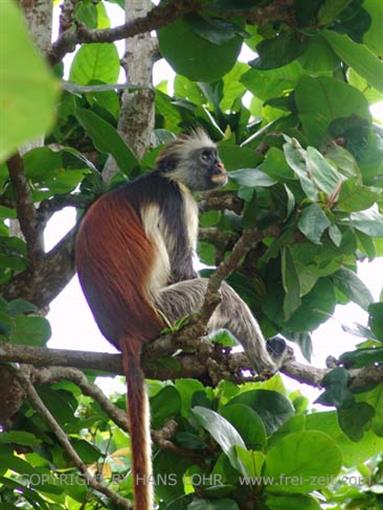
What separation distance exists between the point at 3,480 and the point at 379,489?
123 cm

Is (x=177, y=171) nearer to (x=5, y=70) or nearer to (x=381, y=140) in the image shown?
(x=381, y=140)

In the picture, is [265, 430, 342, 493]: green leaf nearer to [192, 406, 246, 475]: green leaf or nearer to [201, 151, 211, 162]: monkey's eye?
[192, 406, 246, 475]: green leaf

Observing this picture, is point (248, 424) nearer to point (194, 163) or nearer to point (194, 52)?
point (194, 52)

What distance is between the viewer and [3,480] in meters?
2.66

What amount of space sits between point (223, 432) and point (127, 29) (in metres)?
1.20

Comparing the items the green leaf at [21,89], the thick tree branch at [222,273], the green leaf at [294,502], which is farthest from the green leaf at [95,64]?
the green leaf at [21,89]

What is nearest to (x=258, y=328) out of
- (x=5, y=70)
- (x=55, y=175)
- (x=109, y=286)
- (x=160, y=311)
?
(x=160, y=311)

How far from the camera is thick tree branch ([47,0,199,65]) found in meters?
2.23

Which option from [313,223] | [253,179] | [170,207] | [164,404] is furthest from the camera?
[170,207]

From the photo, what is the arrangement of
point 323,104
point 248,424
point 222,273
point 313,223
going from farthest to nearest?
point 323,104 < point 248,424 < point 313,223 < point 222,273

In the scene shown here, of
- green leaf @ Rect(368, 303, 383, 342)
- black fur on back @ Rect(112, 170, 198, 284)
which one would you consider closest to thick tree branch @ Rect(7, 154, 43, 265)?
black fur on back @ Rect(112, 170, 198, 284)

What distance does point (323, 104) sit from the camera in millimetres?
2639

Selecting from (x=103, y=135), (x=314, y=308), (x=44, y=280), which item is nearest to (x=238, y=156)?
(x=103, y=135)

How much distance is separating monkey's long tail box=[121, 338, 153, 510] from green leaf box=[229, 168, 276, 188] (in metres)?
0.68
